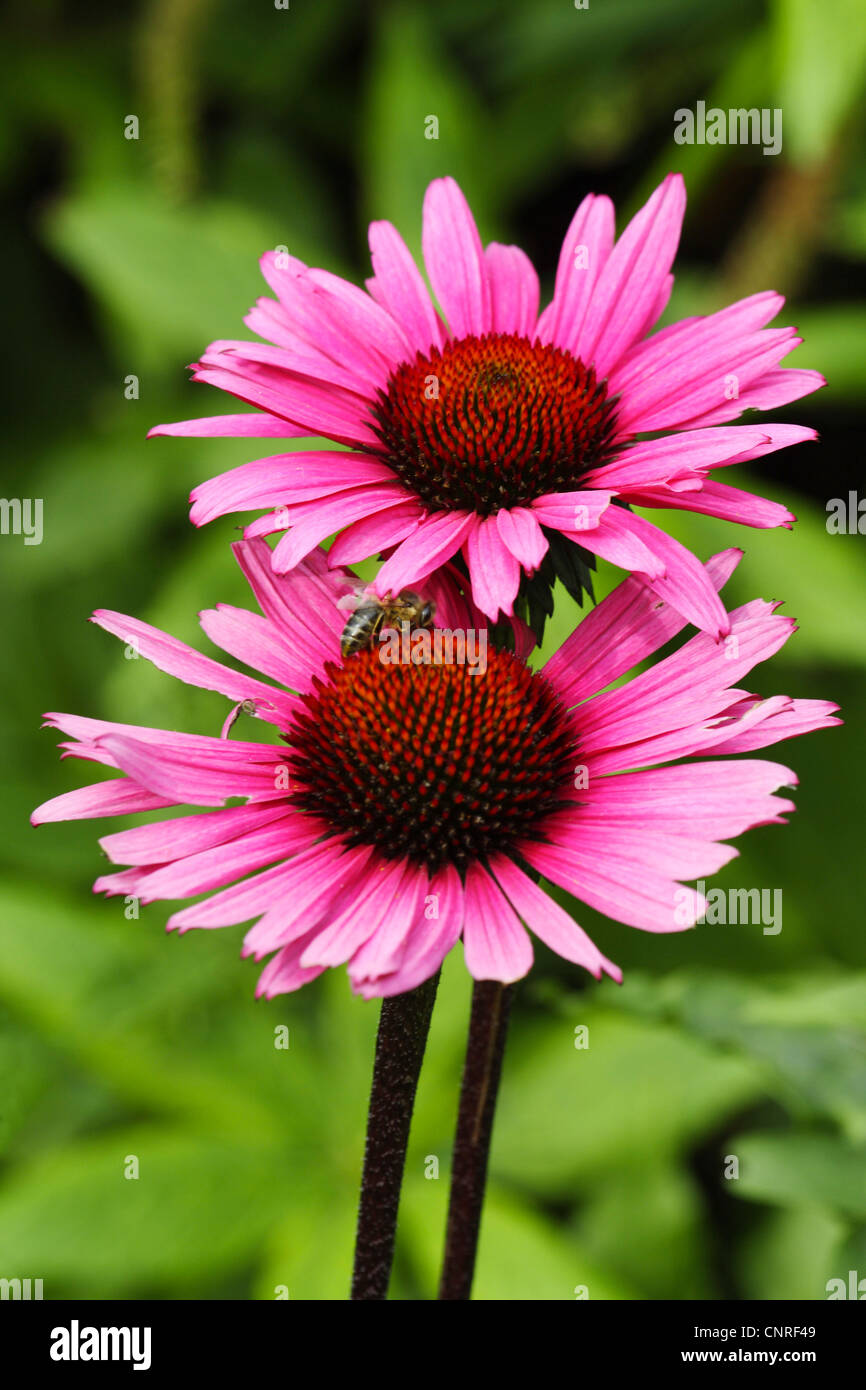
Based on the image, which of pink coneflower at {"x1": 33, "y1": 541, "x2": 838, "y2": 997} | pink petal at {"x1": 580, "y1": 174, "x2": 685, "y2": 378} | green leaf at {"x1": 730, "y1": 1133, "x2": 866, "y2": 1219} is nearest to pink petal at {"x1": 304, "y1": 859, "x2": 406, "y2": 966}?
pink coneflower at {"x1": 33, "y1": 541, "x2": 838, "y2": 997}

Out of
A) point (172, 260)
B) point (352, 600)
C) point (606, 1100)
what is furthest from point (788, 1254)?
point (172, 260)

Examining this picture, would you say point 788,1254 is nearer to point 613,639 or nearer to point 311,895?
point 613,639

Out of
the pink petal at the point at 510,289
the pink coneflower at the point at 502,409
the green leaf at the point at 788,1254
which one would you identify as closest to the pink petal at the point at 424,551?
the pink coneflower at the point at 502,409

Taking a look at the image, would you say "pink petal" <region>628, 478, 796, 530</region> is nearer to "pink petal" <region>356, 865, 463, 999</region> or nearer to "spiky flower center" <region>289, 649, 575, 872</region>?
"spiky flower center" <region>289, 649, 575, 872</region>

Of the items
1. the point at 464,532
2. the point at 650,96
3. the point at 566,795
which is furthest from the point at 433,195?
the point at 650,96

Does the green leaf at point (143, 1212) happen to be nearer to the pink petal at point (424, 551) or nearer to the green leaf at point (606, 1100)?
the green leaf at point (606, 1100)
